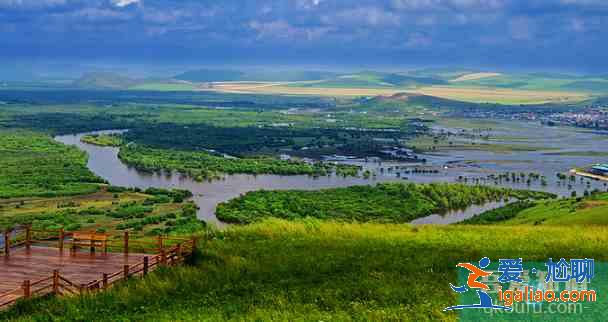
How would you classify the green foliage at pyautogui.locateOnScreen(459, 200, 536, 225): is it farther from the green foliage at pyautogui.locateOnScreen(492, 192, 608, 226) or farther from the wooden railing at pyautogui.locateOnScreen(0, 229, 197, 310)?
the wooden railing at pyautogui.locateOnScreen(0, 229, 197, 310)

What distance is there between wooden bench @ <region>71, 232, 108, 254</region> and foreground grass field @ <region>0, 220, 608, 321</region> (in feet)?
8.08

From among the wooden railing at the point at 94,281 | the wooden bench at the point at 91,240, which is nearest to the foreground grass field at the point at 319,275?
the wooden railing at the point at 94,281

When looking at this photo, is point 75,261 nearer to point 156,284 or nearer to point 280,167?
point 156,284

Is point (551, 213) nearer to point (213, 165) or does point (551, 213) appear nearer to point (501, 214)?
point (501, 214)

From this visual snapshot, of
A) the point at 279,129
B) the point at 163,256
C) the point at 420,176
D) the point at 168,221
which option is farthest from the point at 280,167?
the point at 163,256

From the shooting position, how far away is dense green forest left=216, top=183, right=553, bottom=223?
47.6 metres

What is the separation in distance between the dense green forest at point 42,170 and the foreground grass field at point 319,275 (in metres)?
37.1

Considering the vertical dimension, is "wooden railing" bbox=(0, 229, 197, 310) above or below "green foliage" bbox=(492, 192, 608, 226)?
above

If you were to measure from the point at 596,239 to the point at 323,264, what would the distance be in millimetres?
8362

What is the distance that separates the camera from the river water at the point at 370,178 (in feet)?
179

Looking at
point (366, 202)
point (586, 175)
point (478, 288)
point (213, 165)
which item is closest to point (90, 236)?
point (478, 288)

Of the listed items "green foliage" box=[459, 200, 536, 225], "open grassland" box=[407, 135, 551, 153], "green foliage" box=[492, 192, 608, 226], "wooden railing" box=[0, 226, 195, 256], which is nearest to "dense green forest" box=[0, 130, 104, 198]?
"green foliage" box=[459, 200, 536, 225]

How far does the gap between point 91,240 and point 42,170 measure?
50296mm

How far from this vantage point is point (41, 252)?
1994cm
